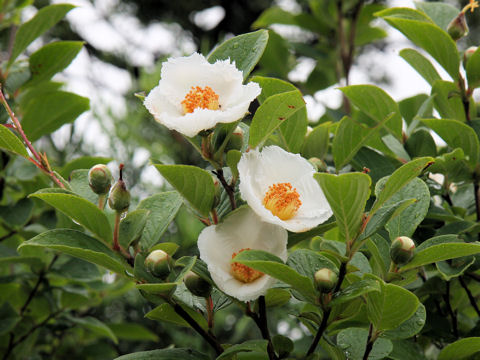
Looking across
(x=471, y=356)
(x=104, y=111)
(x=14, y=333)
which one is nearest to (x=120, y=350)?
(x=14, y=333)

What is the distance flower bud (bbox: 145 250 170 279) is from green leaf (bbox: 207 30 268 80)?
299 millimetres

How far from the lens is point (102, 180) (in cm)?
78

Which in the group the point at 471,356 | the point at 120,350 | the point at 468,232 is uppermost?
the point at 468,232

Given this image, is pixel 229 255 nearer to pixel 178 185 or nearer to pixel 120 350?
pixel 178 185

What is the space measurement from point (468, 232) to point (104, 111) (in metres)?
1.56

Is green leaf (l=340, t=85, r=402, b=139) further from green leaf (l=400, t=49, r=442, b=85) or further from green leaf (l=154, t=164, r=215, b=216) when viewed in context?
green leaf (l=154, t=164, r=215, b=216)

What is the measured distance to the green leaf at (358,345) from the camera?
824mm

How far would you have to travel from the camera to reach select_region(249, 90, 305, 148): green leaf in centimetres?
74

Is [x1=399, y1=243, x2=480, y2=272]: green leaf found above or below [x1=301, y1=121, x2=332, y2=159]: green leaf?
above

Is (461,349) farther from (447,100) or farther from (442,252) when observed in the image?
(447,100)

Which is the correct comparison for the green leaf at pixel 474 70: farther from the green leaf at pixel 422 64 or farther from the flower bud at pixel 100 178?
the flower bud at pixel 100 178

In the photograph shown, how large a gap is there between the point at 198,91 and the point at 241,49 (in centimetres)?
11

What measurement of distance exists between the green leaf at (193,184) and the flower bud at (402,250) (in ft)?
0.80

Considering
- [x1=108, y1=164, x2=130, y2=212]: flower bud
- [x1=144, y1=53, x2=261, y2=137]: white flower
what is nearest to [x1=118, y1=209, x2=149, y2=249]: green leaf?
[x1=108, y1=164, x2=130, y2=212]: flower bud
